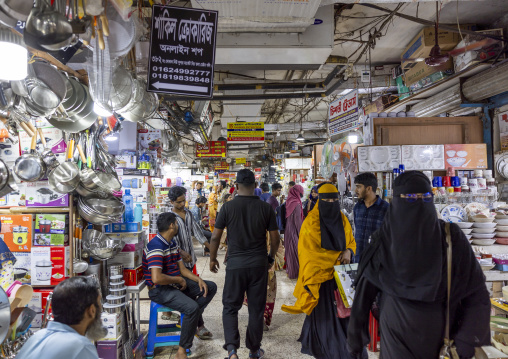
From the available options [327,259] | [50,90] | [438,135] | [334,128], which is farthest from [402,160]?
[50,90]

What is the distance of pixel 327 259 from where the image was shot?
2.80m

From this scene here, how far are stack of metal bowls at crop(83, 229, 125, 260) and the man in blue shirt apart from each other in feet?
8.10

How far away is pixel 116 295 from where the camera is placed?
308 cm

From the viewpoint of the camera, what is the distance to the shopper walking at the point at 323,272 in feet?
9.14

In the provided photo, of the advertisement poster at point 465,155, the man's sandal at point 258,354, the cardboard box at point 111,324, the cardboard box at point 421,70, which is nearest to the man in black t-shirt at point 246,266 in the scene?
the man's sandal at point 258,354

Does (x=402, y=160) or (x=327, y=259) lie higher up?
(x=402, y=160)

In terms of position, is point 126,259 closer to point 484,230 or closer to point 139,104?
point 139,104

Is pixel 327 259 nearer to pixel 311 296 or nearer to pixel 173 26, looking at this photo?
pixel 311 296

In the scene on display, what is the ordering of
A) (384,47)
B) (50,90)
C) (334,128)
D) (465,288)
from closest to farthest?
(465,288) → (50,90) → (334,128) → (384,47)

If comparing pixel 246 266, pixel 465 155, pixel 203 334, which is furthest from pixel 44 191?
pixel 465 155

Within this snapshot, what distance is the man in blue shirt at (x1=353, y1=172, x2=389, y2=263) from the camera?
3.43 meters

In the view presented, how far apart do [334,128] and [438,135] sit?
146 centimetres

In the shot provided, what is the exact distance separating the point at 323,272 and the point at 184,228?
1.86 metres

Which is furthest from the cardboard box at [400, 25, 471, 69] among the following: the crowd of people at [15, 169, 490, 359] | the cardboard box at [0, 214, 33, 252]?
the cardboard box at [0, 214, 33, 252]
